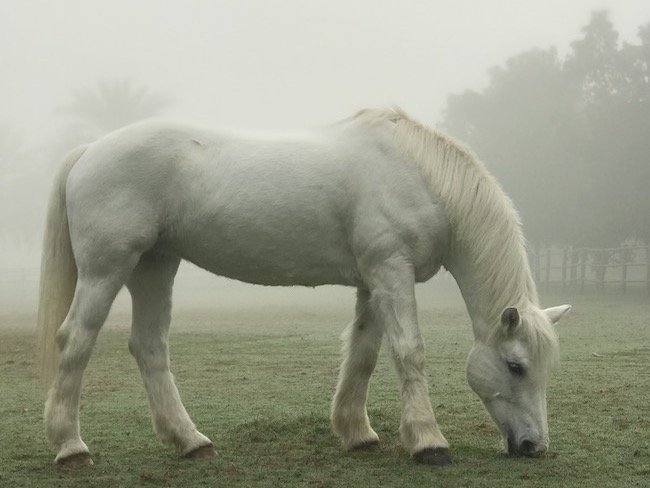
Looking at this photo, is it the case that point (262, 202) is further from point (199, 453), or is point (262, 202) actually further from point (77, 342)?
point (199, 453)

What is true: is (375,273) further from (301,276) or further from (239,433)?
(239,433)

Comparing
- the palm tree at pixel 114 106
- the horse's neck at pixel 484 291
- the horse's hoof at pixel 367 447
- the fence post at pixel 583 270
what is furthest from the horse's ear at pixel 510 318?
the palm tree at pixel 114 106

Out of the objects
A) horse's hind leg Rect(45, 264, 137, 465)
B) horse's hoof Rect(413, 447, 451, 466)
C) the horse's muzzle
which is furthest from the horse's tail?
the horse's muzzle

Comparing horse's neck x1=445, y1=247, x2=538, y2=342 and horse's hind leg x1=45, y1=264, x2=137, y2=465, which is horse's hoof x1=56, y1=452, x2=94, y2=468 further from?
horse's neck x1=445, y1=247, x2=538, y2=342

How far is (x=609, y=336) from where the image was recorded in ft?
41.0

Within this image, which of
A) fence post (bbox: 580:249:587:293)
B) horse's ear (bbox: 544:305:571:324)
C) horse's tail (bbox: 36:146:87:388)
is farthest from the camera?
fence post (bbox: 580:249:587:293)

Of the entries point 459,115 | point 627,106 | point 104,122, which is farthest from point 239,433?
point 104,122

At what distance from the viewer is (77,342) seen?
4.46m

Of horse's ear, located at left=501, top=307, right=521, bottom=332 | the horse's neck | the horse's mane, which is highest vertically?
the horse's mane

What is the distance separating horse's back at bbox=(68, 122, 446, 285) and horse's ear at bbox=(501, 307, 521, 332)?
1.60 feet

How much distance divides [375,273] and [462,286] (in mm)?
526

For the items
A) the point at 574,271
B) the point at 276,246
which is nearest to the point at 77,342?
Answer: the point at 276,246

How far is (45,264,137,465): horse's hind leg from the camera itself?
4.45 meters

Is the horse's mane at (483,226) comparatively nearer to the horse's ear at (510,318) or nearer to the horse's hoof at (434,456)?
the horse's ear at (510,318)
